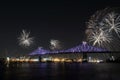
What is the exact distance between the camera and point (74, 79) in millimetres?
72125

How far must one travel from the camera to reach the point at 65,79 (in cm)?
7188

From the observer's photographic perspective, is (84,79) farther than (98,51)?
No

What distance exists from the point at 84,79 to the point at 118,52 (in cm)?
11935

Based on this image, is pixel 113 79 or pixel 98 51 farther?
pixel 98 51

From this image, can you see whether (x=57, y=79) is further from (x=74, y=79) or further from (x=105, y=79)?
(x=105, y=79)

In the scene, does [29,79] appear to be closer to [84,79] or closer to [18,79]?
[18,79]

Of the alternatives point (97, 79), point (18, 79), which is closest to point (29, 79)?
point (18, 79)

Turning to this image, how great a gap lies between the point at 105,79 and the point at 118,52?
395 feet

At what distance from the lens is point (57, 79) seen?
72.8m

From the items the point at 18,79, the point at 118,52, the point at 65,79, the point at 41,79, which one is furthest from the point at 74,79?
the point at 118,52

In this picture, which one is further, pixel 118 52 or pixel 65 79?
pixel 118 52

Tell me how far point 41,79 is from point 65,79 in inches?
183

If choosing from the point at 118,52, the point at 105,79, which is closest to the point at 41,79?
the point at 105,79

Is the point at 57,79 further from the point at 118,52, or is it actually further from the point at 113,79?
the point at 118,52
